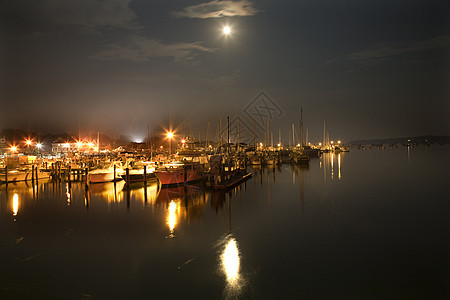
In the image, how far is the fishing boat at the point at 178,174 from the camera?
22.8m

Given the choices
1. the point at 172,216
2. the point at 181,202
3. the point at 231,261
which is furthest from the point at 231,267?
the point at 181,202

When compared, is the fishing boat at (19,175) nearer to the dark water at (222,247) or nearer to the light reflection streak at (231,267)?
the dark water at (222,247)

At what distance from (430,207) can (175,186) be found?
1687 cm

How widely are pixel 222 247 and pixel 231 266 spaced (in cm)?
168

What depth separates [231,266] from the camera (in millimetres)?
9211

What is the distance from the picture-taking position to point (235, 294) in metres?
7.59

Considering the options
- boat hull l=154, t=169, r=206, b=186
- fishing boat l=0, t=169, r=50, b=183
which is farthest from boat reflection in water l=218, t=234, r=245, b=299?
fishing boat l=0, t=169, r=50, b=183

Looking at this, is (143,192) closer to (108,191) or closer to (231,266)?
(108,191)

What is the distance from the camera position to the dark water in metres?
7.95

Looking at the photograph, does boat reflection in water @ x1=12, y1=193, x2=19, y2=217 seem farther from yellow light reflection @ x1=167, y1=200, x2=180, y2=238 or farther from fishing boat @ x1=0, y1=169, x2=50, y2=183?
yellow light reflection @ x1=167, y1=200, x2=180, y2=238

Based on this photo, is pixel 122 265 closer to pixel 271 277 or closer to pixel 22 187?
pixel 271 277

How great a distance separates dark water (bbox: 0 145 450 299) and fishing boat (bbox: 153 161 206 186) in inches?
108

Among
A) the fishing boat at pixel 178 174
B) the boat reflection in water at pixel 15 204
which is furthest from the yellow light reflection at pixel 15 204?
the fishing boat at pixel 178 174

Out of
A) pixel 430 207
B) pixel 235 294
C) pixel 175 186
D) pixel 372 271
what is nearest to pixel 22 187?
pixel 175 186
